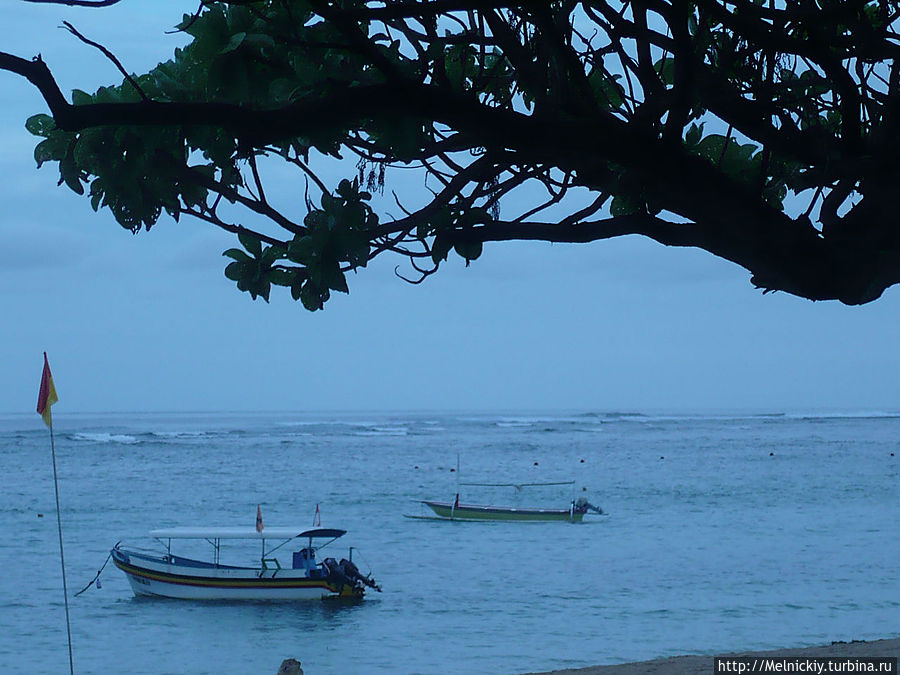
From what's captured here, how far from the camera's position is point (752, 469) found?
6197 centimetres

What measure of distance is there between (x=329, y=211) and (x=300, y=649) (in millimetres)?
18499

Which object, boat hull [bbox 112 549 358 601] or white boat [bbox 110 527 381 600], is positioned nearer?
white boat [bbox 110 527 381 600]

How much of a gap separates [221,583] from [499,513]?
15.8 m

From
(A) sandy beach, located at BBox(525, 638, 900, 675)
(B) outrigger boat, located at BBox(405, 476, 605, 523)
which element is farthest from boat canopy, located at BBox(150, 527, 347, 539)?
(B) outrigger boat, located at BBox(405, 476, 605, 523)

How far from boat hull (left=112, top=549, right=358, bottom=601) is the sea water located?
311 millimetres

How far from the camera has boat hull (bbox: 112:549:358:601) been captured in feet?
83.0

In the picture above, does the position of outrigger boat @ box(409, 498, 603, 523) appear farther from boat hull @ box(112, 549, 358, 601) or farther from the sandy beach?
the sandy beach

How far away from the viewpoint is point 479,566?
29719 mm

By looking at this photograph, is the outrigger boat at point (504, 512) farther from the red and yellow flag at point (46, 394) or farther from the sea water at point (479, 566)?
the red and yellow flag at point (46, 394)

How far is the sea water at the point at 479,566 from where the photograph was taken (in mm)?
20172

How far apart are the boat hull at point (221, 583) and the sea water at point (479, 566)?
12.2 inches

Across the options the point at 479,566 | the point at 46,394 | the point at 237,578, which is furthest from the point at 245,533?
the point at 46,394

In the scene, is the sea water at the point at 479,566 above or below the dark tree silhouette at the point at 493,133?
below

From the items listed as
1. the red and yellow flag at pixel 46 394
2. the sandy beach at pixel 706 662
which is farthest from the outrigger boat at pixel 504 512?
the sandy beach at pixel 706 662
